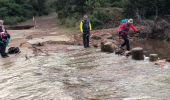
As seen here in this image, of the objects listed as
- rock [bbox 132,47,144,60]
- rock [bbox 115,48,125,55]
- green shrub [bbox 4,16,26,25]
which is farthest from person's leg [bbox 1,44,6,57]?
green shrub [bbox 4,16,26,25]

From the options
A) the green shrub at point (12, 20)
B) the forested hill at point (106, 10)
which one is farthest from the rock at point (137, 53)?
the green shrub at point (12, 20)

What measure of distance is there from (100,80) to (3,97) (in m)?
3.60

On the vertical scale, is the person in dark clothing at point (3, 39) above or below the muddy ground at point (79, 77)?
above

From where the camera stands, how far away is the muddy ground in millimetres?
12633

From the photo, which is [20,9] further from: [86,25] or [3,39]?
[3,39]

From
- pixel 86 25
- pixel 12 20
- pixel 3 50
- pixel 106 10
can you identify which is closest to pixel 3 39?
pixel 3 50

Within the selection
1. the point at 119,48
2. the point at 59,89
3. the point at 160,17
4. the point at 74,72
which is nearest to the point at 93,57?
the point at 119,48

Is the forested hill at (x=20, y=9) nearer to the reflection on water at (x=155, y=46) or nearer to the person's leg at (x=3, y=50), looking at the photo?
the reflection on water at (x=155, y=46)

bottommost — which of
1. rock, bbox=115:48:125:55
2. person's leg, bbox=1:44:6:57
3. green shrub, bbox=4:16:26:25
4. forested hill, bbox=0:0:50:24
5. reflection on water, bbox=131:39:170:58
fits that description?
reflection on water, bbox=131:39:170:58

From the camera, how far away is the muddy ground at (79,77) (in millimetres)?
12633

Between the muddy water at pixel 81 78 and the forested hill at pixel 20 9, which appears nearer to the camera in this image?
the muddy water at pixel 81 78

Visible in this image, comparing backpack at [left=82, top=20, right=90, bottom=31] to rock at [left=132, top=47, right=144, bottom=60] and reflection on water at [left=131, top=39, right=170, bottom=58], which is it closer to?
reflection on water at [left=131, top=39, right=170, bottom=58]

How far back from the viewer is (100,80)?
14.5m

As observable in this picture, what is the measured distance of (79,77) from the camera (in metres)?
15.2
